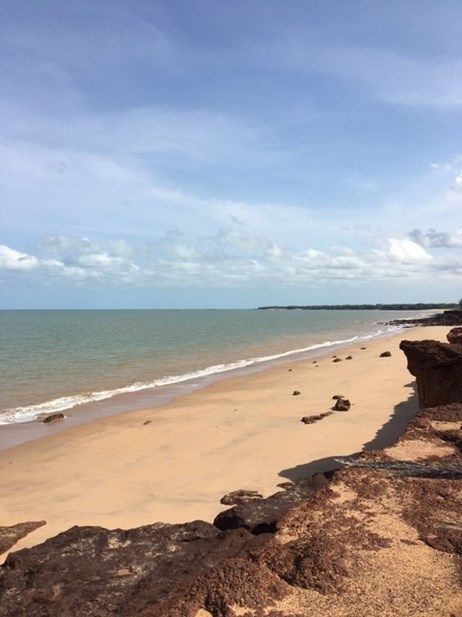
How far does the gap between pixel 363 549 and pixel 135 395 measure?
17163mm

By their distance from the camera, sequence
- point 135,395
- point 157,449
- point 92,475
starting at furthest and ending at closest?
point 135,395 < point 157,449 < point 92,475

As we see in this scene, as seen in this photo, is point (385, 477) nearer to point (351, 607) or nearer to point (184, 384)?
point (351, 607)

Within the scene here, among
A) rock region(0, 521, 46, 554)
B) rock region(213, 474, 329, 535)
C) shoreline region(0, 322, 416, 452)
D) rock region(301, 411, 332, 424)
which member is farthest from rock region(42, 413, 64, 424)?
rock region(213, 474, 329, 535)

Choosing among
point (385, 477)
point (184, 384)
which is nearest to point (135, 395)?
point (184, 384)

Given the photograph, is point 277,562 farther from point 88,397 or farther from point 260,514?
point 88,397

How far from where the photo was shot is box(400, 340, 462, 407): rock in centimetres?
1060

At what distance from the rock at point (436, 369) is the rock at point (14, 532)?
7.60 meters

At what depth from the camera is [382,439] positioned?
11180 millimetres

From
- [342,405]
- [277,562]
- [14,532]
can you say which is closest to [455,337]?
[342,405]

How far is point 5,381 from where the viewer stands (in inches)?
977

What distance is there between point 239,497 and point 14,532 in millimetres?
3225

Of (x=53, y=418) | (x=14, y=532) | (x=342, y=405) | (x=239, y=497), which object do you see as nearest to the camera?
(x=14, y=532)

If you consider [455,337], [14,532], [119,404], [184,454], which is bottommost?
[119,404]

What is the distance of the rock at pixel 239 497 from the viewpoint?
822cm
